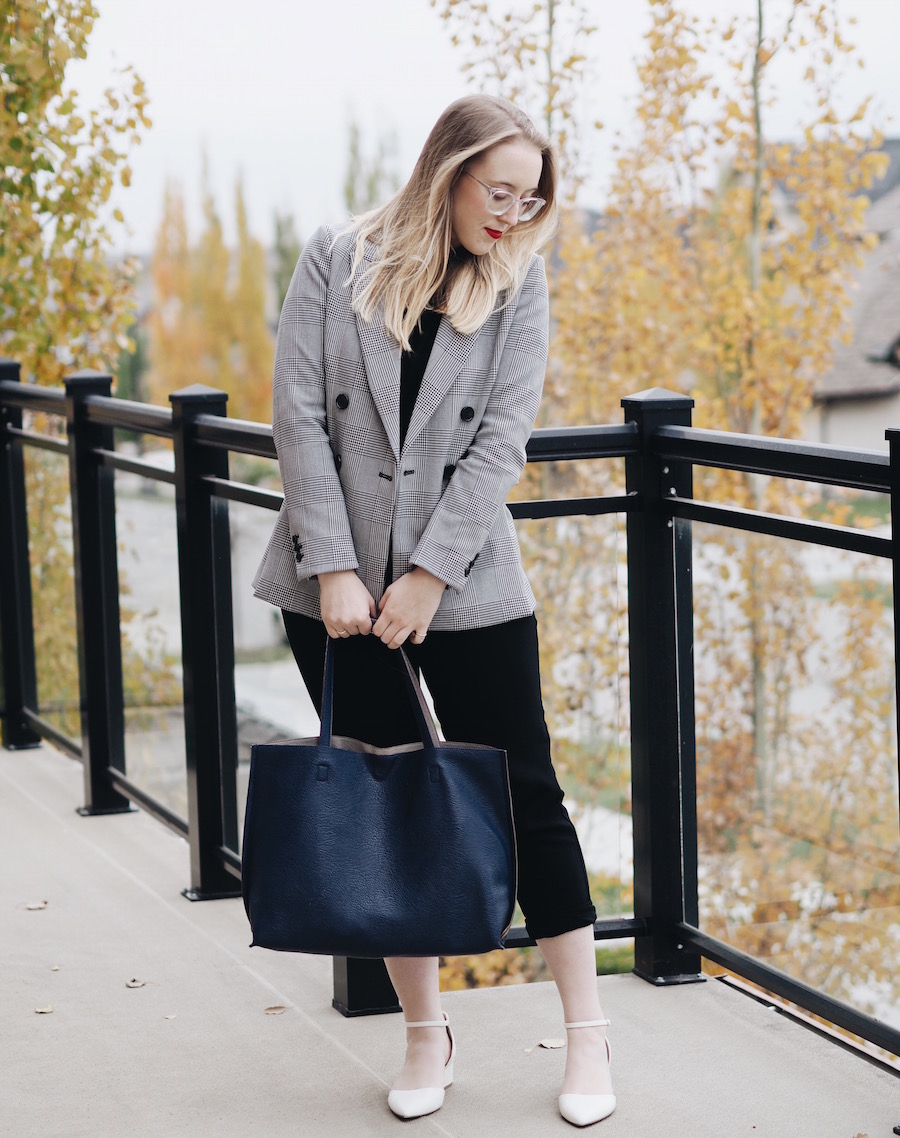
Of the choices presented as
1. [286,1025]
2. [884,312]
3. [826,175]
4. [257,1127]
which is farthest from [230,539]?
[884,312]

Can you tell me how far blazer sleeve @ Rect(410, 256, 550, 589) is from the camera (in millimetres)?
2215

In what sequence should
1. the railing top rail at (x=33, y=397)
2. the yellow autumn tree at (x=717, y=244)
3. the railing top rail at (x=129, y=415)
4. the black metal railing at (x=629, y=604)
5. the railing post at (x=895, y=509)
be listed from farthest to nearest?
the yellow autumn tree at (x=717, y=244) → the railing top rail at (x=33, y=397) → the railing top rail at (x=129, y=415) → the black metal railing at (x=629, y=604) → the railing post at (x=895, y=509)

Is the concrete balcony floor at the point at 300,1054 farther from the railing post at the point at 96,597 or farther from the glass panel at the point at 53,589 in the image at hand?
the glass panel at the point at 53,589

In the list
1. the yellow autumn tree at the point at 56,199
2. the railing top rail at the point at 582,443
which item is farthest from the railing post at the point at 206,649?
the yellow autumn tree at the point at 56,199

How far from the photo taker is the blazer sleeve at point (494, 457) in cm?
221

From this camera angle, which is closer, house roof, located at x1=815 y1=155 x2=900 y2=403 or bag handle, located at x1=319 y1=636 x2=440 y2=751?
bag handle, located at x1=319 y1=636 x2=440 y2=751

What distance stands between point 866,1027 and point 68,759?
3365mm

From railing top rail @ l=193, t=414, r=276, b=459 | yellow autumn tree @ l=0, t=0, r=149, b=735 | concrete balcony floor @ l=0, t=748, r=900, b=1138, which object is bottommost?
concrete balcony floor @ l=0, t=748, r=900, b=1138

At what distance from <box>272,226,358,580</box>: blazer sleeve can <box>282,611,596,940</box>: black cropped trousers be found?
159 mm

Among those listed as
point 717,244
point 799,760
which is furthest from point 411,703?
point 717,244

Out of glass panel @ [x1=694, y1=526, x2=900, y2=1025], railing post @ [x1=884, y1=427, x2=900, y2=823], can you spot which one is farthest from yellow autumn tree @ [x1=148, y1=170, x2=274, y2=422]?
railing post @ [x1=884, y1=427, x2=900, y2=823]

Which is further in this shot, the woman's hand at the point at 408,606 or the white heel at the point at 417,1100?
the white heel at the point at 417,1100

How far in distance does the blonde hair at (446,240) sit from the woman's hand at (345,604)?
14.4 inches

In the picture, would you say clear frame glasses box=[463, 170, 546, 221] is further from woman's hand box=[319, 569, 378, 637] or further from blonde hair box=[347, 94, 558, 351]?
woman's hand box=[319, 569, 378, 637]
